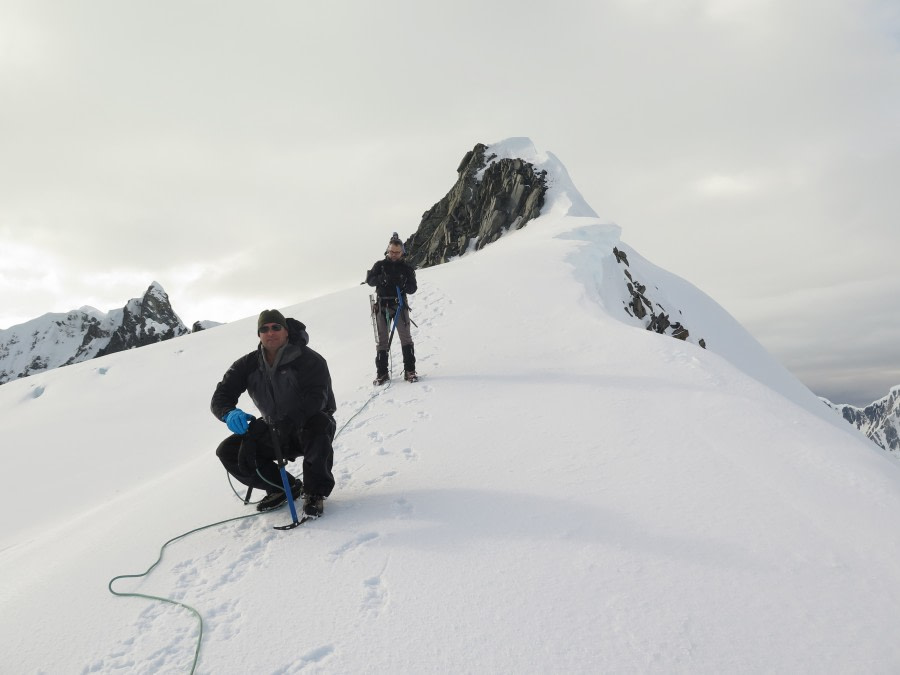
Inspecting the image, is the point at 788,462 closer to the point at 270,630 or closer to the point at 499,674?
the point at 499,674

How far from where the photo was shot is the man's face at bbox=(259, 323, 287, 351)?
157 inches

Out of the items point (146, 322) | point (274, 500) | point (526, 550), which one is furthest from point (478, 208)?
point (146, 322)

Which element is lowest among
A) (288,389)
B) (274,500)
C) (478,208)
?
(274,500)

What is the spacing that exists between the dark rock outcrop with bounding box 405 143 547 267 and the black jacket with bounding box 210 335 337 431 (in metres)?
28.8

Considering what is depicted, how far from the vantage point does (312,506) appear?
3828 mm

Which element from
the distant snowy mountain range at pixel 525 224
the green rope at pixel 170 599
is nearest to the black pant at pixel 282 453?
the green rope at pixel 170 599

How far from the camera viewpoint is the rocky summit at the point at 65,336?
124m

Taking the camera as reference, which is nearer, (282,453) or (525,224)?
(282,453)

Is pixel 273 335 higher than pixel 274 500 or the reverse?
higher

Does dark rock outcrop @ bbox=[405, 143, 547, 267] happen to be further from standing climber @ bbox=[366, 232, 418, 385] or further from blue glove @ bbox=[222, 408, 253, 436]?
blue glove @ bbox=[222, 408, 253, 436]

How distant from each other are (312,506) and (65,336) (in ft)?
628

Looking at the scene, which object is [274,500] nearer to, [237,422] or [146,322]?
[237,422]

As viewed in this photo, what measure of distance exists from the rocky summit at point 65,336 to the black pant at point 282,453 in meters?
135

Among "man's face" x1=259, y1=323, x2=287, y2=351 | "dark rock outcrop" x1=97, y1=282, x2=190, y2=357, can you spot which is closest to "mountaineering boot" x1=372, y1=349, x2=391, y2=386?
"man's face" x1=259, y1=323, x2=287, y2=351
